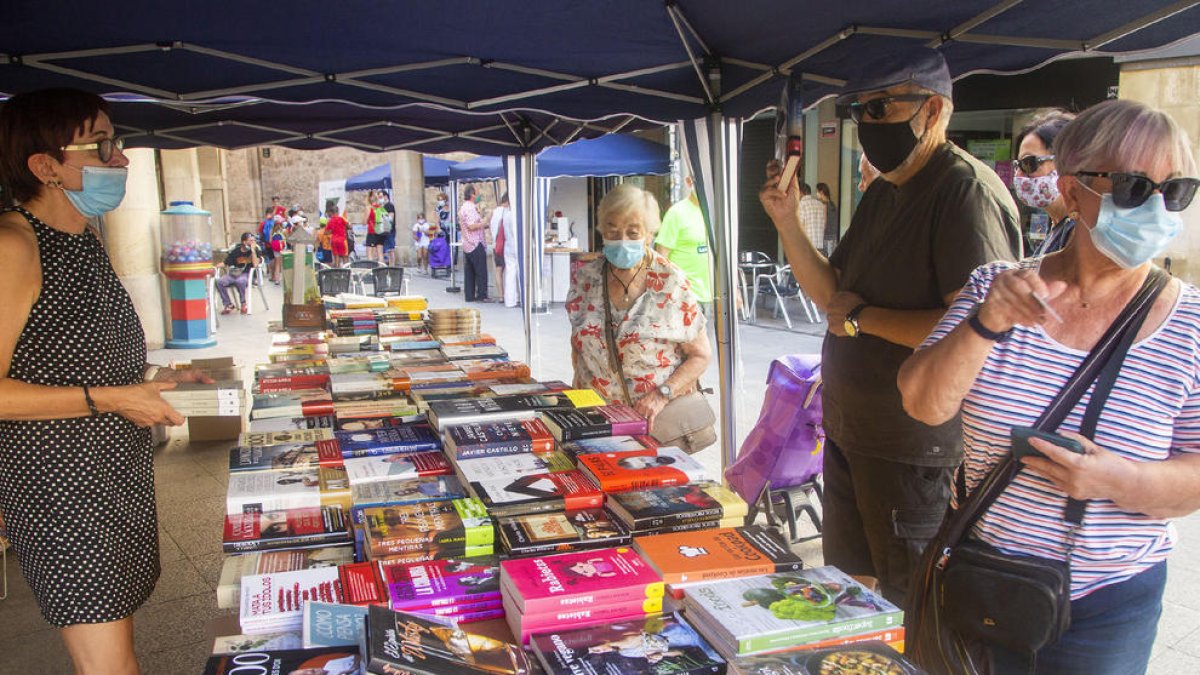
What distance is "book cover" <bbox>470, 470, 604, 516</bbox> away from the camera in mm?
1905

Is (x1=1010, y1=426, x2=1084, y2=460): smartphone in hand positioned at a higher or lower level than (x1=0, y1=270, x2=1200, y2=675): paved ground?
higher

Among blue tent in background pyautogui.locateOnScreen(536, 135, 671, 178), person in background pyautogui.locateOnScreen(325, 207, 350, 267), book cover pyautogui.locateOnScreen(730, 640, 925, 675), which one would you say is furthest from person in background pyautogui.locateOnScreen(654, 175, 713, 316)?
person in background pyautogui.locateOnScreen(325, 207, 350, 267)

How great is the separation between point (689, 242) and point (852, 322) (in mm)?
5007

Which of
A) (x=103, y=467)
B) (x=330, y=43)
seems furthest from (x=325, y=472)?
(x=330, y=43)

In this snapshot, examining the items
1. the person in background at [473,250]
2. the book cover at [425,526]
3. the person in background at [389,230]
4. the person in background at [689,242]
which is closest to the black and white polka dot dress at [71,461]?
the book cover at [425,526]

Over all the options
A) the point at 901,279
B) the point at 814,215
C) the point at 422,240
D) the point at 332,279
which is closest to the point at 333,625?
the point at 901,279

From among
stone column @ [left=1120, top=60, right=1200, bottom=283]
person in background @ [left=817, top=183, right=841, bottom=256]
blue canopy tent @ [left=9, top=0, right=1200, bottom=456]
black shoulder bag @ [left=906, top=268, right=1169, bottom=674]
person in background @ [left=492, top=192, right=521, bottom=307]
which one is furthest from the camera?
person in background @ [left=492, top=192, right=521, bottom=307]

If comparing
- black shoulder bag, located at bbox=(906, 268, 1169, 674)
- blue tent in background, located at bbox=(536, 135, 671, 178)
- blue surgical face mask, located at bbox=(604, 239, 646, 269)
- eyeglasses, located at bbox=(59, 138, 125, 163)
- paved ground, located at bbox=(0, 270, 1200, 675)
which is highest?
blue tent in background, located at bbox=(536, 135, 671, 178)

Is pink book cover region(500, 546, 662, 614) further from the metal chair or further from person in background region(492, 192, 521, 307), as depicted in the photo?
person in background region(492, 192, 521, 307)

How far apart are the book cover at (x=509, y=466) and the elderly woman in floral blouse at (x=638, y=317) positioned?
1.31 m

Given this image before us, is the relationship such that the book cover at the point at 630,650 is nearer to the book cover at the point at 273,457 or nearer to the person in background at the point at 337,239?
the book cover at the point at 273,457

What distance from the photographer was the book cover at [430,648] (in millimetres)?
1188

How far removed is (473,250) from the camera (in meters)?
14.3

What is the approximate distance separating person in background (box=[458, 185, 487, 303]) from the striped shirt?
12.5 meters
